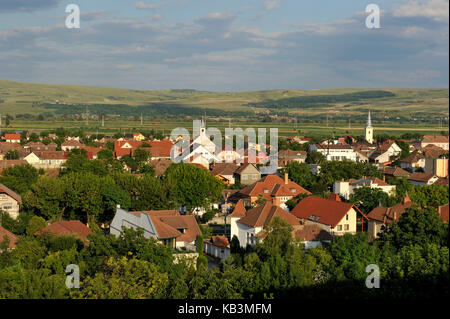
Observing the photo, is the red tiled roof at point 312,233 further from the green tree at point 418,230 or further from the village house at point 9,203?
the village house at point 9,203

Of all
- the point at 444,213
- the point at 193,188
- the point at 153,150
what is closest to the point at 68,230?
the point at 193,188

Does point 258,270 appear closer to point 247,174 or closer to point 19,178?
point 19,178

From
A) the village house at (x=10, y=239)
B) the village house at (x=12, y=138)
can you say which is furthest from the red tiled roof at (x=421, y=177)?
→ the village house at (x=12, y=138)

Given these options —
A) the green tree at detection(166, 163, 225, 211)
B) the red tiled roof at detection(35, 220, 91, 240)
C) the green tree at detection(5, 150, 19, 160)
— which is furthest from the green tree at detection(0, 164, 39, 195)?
the green tree at detection(5, 150, 19, 160)
